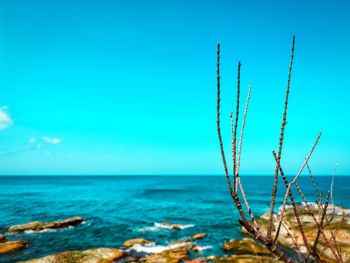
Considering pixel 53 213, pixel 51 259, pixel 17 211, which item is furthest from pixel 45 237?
pixel 17 211

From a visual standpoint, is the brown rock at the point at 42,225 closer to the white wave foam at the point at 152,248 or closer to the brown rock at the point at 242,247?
the white wave foam at the point at 152,248

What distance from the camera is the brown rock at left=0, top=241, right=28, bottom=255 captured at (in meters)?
26.3

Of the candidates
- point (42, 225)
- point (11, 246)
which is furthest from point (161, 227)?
point (11, 246)

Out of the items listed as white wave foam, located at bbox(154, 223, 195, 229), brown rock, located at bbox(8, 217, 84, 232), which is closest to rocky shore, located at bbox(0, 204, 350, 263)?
brown rock, located at bbox(8, 217, 84, 232)

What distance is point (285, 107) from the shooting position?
201 centimetres

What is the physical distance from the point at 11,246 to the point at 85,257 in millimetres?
8960

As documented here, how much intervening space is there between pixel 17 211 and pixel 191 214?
31989mm

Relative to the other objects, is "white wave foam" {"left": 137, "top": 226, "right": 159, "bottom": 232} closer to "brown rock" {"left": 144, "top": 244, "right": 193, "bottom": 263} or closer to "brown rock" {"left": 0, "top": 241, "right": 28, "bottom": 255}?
"brown rock" {"left": 144, "top": 244, "right": 193, "bottom": 263}

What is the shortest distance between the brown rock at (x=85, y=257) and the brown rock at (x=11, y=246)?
203 inches

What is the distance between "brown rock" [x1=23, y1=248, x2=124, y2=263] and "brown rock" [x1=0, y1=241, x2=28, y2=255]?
5149 mm

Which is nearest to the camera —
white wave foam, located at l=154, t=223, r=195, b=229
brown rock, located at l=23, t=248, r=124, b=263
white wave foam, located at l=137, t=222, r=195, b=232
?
brown rock, located at l=23, t=248, r=124, b=263

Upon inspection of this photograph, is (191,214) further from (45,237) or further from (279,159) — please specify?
(279,159)

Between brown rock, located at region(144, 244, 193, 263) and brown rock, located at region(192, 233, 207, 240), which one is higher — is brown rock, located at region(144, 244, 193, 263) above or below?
above

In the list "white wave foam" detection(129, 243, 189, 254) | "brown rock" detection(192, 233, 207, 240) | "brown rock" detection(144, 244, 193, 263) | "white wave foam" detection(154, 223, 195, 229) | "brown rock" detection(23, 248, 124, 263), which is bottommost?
"white wave foam" detection(129, 243, 189, 254)
